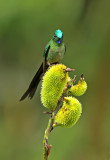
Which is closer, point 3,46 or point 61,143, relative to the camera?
point 61,143

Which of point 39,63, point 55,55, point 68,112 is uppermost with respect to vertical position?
point 55,55

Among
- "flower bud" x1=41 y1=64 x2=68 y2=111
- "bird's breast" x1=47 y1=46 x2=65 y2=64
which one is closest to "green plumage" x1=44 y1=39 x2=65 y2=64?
"bird's breast" x1=47 y1=46 x2=65 y2=64

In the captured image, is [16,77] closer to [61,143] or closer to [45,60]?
[61,143]

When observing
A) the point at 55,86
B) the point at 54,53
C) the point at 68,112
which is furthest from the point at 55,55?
the point at 68,112

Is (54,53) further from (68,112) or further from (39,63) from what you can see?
(39,63)

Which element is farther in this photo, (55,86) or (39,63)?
(39,63)

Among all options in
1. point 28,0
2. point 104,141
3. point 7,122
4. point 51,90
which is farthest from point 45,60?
point 7,122

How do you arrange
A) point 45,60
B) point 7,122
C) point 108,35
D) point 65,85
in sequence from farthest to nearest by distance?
1. point 7,122
2. point 108,35
3. point 45,60
4. point 65,85

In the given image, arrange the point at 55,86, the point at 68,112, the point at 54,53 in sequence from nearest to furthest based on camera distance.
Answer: the point at 68,112
the point at 55,86
the point at 54,53
